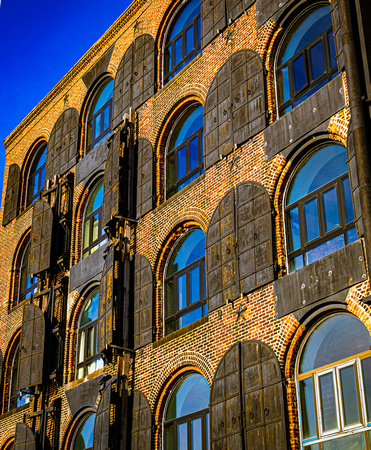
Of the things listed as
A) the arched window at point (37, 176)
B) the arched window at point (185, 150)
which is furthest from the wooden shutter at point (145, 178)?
the arched window at point (37, 176)

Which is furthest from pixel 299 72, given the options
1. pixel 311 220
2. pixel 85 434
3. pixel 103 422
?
pixel 85 434

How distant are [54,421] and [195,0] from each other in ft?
43.7

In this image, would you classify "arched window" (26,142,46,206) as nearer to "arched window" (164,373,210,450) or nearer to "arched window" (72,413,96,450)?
"arched window" (72,413,96,450)

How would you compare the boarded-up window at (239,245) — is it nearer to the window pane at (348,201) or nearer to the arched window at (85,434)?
the window pane at (348,201)

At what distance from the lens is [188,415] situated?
56.9ft

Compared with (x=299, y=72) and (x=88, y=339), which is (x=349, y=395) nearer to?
(x=299, y=72)

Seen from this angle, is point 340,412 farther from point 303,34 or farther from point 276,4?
point 276,4

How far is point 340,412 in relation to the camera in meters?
13.3

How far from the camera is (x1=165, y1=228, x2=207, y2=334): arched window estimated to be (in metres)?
18.5

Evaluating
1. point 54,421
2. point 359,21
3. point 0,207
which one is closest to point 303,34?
point 359,21

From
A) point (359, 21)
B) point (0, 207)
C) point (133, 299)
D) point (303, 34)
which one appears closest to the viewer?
point (359, 21)

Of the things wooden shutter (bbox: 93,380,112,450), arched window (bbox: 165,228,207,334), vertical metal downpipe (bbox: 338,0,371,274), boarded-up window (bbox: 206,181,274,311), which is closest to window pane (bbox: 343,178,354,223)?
vertical metal downpipe (bbox: 338,0,371,274)

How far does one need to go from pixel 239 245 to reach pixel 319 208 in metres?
2.19

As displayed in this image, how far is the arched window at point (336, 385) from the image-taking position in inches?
510
